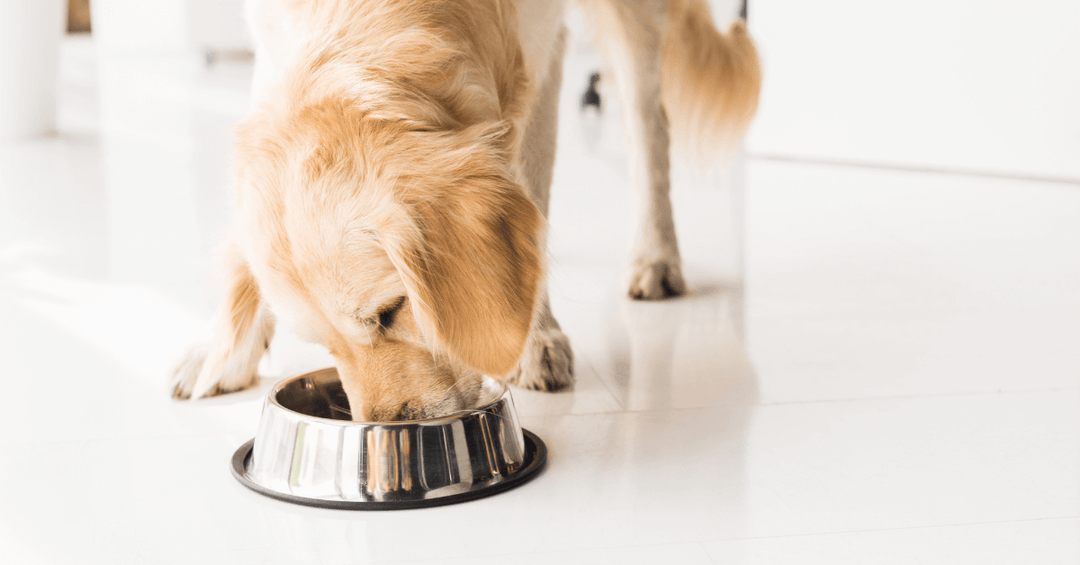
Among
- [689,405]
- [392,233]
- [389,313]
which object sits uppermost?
[392,233]

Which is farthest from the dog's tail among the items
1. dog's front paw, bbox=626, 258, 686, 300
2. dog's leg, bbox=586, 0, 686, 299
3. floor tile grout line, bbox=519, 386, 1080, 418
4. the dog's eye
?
the dog's eye

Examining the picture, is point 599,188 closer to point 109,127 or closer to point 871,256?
point 871,256

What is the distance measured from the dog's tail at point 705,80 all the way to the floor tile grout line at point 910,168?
158 centimetres

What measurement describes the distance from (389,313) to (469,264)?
139mm

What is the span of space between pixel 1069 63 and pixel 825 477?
2986 mm

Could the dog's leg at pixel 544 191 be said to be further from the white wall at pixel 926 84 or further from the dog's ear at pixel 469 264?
the white wall at pixel 926 84

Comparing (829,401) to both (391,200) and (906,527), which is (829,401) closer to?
(906,527)

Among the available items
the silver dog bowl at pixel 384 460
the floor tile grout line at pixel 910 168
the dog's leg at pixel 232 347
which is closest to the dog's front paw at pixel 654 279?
the dog's leg at pixel 232 347

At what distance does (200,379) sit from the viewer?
1.78 metres

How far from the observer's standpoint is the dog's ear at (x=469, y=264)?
1276mm

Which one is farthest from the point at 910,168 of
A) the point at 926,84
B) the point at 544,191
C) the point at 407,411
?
the point at 407,411

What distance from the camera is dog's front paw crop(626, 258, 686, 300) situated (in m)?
2.51

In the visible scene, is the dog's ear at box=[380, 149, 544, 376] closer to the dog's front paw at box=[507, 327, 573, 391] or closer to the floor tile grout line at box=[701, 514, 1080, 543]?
the floor tile grout line at box=[701, 514, 1080, 543]

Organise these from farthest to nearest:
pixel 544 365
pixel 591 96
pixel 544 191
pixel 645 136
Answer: pixel 591 96
pixel 645 136
pixel 544 191
pixel 544 365
